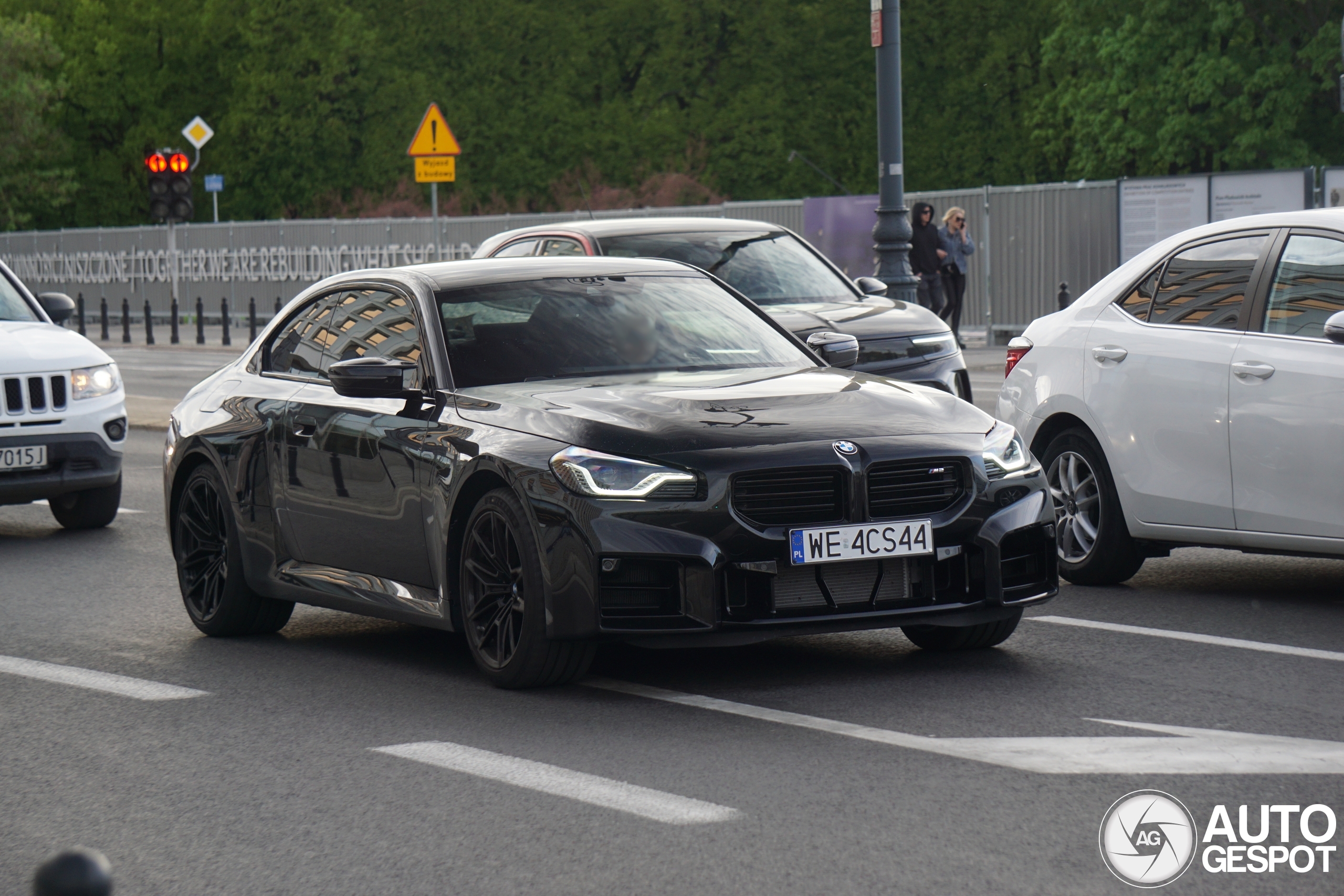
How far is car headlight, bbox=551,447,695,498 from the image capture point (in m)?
6.46

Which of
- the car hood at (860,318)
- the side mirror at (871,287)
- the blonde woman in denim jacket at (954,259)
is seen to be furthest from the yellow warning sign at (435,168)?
the car hood at (860,318)

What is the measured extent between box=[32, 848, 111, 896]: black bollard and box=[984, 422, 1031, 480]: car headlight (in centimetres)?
504

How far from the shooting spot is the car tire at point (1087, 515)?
892 cm

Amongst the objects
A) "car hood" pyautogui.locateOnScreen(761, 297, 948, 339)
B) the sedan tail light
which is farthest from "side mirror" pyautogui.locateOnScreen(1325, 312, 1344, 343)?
"car hood" pyautogui.locateOnScreen(761, 297, 948, 339)

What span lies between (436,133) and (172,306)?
1592 centimetres

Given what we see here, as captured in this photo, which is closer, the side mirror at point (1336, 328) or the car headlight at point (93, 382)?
the side mirror at point (1336, 328)

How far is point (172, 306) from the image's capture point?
40.3 m

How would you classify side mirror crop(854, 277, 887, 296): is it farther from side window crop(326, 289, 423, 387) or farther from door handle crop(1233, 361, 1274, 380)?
side window crop(326, 289, 423, 387)

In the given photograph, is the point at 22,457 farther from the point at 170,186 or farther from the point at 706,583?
the point at 170,186

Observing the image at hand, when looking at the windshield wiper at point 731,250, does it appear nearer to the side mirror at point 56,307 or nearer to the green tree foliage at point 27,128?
the side mirror at point 56,307

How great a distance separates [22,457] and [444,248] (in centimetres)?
2891

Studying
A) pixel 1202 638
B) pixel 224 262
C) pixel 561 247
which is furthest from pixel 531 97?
pixel 1202 638

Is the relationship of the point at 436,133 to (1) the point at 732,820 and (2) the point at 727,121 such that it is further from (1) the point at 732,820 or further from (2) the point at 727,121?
(2) the point at 727,121

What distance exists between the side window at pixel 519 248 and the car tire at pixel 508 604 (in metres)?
7.43
